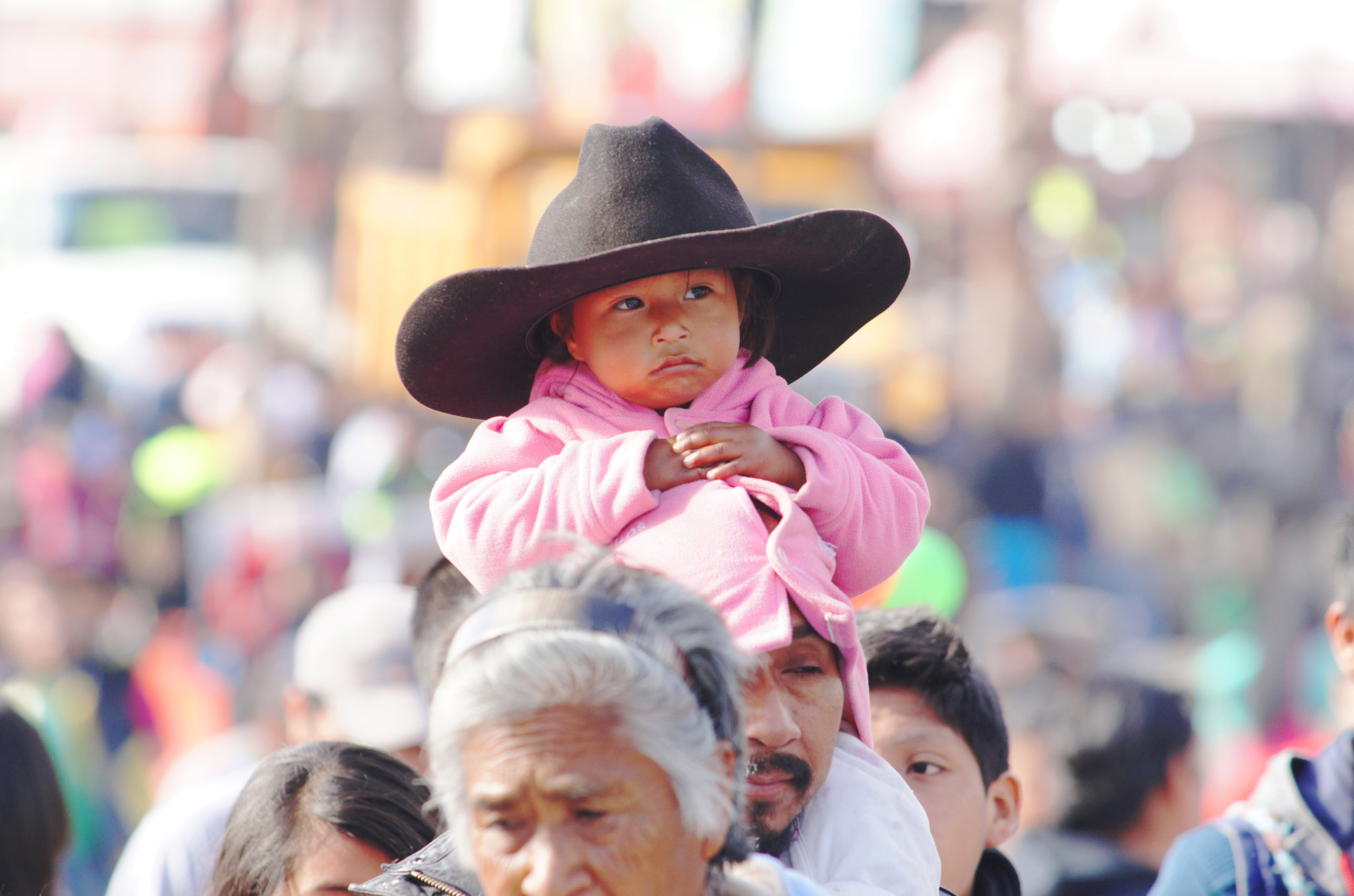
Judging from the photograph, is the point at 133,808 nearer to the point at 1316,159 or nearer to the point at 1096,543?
the point at 1096,543

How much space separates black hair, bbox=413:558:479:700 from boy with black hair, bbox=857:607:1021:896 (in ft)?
3.04

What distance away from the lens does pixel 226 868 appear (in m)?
2.59

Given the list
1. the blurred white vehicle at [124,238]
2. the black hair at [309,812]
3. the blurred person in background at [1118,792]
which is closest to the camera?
the black hair at [309,812]

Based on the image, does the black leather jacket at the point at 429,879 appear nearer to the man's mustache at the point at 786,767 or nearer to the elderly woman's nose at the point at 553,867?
the elderly woman's nose at the point at 553,867

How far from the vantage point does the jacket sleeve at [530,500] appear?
207cm

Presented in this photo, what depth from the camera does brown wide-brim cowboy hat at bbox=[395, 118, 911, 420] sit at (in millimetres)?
2164

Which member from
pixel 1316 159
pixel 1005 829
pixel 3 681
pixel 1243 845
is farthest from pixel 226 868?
pixel 1316 159

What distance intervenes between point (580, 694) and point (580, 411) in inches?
26.1

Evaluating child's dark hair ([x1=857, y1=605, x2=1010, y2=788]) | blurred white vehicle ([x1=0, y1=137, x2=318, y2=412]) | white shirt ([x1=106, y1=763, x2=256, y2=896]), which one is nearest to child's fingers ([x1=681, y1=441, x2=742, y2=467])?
child's dark hair ([x1=857, y1=605, x2=1010, y2=788])

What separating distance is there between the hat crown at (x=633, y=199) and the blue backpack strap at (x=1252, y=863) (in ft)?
5.09

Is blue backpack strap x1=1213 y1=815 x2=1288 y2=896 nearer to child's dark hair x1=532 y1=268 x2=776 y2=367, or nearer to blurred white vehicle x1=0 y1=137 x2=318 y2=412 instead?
child's dark hair x1=532 y1=268 x2=776 y2=367

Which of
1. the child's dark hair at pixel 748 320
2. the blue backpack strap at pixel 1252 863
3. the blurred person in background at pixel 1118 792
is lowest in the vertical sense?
the blurred person in background at pixel 1118 792

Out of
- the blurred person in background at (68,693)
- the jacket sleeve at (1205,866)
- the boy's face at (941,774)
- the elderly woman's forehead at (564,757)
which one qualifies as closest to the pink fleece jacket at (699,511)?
the elderly woman's forehead at (564,757)

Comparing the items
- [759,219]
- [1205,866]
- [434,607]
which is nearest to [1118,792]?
[1205,866]
